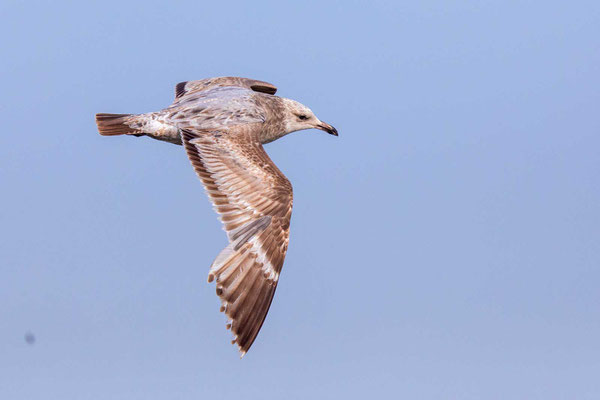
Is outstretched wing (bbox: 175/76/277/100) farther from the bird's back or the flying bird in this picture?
the bird's back

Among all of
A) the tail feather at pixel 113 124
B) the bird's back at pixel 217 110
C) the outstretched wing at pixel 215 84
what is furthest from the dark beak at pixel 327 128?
the tail feather at pixel 113 124

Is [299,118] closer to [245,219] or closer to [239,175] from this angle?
[239,175]

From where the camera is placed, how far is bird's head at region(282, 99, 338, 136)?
22.3 meters

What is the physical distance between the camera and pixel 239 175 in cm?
1830

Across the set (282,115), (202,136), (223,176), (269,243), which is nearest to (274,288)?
(269,243)

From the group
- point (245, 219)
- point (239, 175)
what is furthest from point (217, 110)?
point (245, 219)

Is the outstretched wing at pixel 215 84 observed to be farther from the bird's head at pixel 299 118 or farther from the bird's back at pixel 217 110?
the bird's head at pixel 299 118

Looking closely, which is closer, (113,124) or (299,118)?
(113,124)

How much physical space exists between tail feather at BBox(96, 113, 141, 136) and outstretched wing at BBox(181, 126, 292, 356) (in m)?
2.29

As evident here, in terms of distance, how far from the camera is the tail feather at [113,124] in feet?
69.5

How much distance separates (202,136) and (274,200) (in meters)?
2.28

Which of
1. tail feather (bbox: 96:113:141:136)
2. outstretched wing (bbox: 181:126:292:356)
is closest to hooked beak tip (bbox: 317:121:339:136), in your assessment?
outstretched wing (bbox: 181:126:292:356)

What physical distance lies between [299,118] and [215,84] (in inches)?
100

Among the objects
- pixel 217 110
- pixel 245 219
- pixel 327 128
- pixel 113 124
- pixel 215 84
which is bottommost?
pixel 245 219
